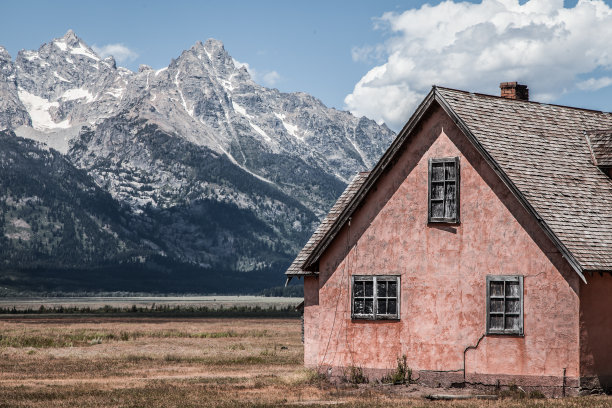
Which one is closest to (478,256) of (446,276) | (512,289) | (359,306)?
(446,276)

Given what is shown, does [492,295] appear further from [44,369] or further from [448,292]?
[44,369]

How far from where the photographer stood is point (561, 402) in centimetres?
2512

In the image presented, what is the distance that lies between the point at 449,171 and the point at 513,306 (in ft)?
14.3

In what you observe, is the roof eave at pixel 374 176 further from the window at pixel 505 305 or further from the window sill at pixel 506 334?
the window sill at pixel 506 334

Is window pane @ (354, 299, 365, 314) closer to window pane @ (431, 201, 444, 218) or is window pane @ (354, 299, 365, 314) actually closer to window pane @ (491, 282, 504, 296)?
window pane @ (431, 201, 444, 218)

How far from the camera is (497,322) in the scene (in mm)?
28391

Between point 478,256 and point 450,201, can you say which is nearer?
point 478,256

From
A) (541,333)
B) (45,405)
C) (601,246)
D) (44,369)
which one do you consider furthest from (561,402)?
(44,369)

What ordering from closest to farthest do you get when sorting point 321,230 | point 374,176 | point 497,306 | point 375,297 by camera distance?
point 497,306 < point 374,176 < point 375,297 < point 321,230

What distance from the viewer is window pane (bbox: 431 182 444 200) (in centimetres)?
3008

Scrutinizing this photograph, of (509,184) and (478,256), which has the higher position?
(509,184)

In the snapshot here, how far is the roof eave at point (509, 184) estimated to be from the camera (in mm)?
26516

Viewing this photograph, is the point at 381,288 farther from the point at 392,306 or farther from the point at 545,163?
the point at 545,163

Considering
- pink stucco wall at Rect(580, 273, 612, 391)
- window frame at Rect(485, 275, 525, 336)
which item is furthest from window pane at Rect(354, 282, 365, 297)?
pink stucco wall at Rect(580, 273, 612, 391)
